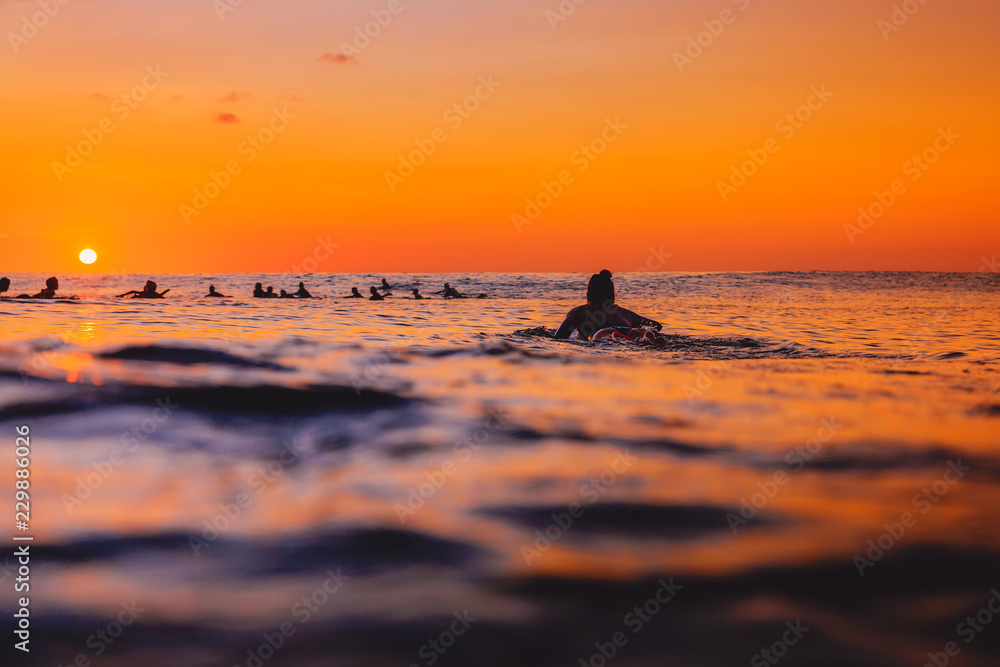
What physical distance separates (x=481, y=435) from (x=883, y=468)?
2.56 m

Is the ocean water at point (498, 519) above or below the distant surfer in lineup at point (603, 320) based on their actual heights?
below

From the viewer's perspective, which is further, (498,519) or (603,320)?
(603,320)

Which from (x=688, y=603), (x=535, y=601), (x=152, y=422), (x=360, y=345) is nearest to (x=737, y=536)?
(x=688, y=603)

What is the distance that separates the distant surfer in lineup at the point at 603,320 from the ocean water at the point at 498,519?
206 inches

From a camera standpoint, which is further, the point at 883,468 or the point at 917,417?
the point at 917,417

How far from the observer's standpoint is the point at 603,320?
511 inches

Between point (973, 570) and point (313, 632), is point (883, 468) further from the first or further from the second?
point (313, 632)

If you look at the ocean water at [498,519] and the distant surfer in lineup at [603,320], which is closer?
the ocean water at [498,519]

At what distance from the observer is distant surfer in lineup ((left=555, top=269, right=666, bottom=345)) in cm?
1267

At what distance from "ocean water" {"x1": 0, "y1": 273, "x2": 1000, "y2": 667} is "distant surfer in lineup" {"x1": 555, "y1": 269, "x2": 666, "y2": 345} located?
206 inches

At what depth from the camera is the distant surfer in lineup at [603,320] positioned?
1267cm

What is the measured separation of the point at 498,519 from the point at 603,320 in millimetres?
9803

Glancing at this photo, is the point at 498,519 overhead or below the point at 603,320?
below

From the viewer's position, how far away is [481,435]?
199 inches
